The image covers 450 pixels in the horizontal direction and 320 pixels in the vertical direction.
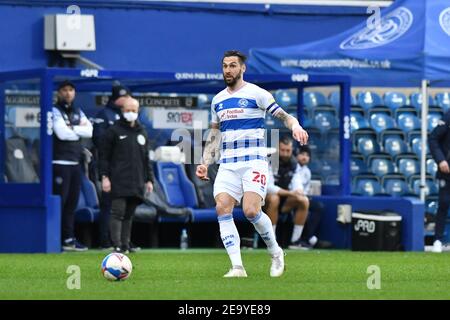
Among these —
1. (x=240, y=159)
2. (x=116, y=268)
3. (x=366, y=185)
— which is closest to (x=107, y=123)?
(x=366, y=185)

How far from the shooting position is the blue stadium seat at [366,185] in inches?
973

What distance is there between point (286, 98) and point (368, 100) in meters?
2.05

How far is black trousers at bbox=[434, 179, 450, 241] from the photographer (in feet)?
71.3

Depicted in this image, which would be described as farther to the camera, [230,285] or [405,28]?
[405,28]

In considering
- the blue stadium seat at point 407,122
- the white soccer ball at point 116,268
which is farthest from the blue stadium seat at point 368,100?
the white soccer ball at point 116,268

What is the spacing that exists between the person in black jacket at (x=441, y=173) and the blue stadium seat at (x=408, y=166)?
10.2 feet

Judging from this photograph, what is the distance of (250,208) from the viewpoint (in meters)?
14.4

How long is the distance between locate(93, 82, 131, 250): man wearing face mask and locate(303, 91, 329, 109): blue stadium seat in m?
4.19

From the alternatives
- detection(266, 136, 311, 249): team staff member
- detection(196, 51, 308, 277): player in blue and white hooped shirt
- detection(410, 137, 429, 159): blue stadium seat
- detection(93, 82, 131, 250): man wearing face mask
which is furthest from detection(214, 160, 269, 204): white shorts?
detection(410, 137, 429, 159): blue stadium seat

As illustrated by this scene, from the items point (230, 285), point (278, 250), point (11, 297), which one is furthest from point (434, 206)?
point (11, 297)

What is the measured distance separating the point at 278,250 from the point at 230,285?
1.49 meters

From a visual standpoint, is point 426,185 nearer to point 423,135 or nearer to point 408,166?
point 408,166

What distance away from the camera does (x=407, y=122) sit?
2567 centimetres

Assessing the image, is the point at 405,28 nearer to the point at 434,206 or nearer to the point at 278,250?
the point at 434,206
